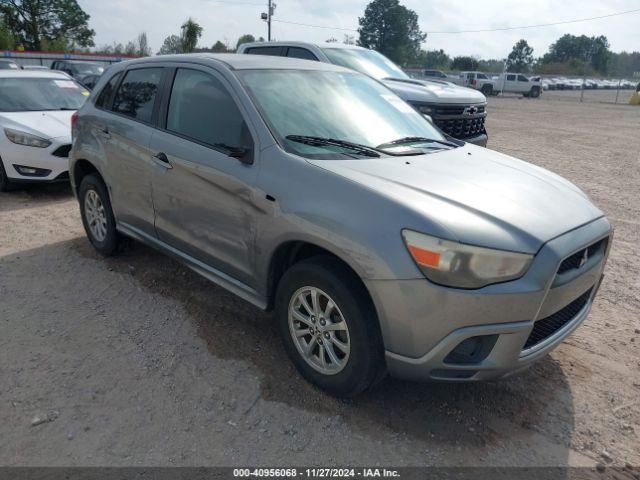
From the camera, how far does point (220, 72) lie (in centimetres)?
355

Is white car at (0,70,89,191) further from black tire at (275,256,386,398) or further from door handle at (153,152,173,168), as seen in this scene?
black tire at (275,256,386,398)

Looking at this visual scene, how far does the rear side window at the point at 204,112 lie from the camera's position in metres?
3.36

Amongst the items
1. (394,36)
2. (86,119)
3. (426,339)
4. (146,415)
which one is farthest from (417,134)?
(394,36)

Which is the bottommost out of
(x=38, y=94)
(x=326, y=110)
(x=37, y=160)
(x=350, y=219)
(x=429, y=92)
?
(x=37, y=160)

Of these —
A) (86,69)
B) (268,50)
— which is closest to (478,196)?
(268,50)

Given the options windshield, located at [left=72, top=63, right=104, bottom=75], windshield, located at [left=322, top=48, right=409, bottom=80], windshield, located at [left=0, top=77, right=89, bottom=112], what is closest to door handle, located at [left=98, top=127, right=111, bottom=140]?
windshield, located at [left=0, top=77, right=89, bottom=112]

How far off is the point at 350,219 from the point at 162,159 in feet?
5.94

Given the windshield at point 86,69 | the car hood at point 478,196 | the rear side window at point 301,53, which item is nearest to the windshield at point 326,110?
the car hood at point 478,196

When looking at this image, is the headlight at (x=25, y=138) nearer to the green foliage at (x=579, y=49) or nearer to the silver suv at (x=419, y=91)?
the silver suv at (x=419, y=91)

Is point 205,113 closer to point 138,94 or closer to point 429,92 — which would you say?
point 138,94

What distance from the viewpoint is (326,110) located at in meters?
3.51

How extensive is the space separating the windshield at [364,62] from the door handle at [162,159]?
191 inches

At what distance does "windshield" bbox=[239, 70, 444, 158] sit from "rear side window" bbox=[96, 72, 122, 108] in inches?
70.4

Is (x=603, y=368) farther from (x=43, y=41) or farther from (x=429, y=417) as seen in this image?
(x=43, y=41)
